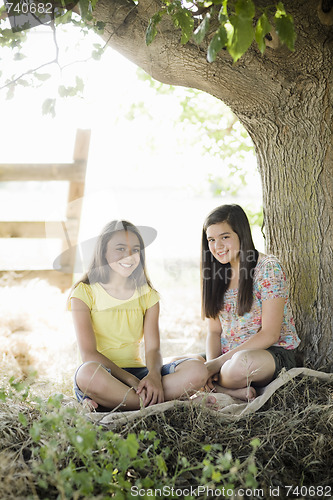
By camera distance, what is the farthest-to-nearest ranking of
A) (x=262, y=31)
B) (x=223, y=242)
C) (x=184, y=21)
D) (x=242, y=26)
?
(x=223, y=242) < (x=184, y=21) < (x=262, y=31) < (x=242, y=26)

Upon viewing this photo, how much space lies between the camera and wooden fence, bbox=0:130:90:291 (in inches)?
163

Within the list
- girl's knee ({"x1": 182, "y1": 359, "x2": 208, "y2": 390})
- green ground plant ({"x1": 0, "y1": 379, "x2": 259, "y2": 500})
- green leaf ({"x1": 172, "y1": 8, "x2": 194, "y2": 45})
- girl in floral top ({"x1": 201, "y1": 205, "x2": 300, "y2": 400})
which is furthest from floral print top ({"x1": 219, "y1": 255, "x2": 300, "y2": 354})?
green leaf ({"x1": 172, "y1": 8, "x2": 194, "y2": 45})

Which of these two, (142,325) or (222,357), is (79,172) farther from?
(222,357)

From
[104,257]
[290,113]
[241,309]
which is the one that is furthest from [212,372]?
[290,113]

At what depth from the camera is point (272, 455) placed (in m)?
1.79

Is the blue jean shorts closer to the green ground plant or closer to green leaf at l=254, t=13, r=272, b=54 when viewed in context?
the green ground plant

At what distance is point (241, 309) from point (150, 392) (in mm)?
651

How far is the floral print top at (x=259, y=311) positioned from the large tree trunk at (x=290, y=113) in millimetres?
208

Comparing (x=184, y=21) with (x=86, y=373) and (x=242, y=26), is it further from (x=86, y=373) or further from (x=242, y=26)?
(x=86, y=373)

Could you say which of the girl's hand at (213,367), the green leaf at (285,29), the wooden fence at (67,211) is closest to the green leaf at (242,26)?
the green leaf at (285,29)

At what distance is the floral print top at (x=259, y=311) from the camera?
2463mm

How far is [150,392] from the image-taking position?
221 centimetres

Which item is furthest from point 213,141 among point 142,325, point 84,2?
point 84,2

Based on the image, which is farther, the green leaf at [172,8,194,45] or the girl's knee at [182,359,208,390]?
the girl's knee at [182,359,208,390]
